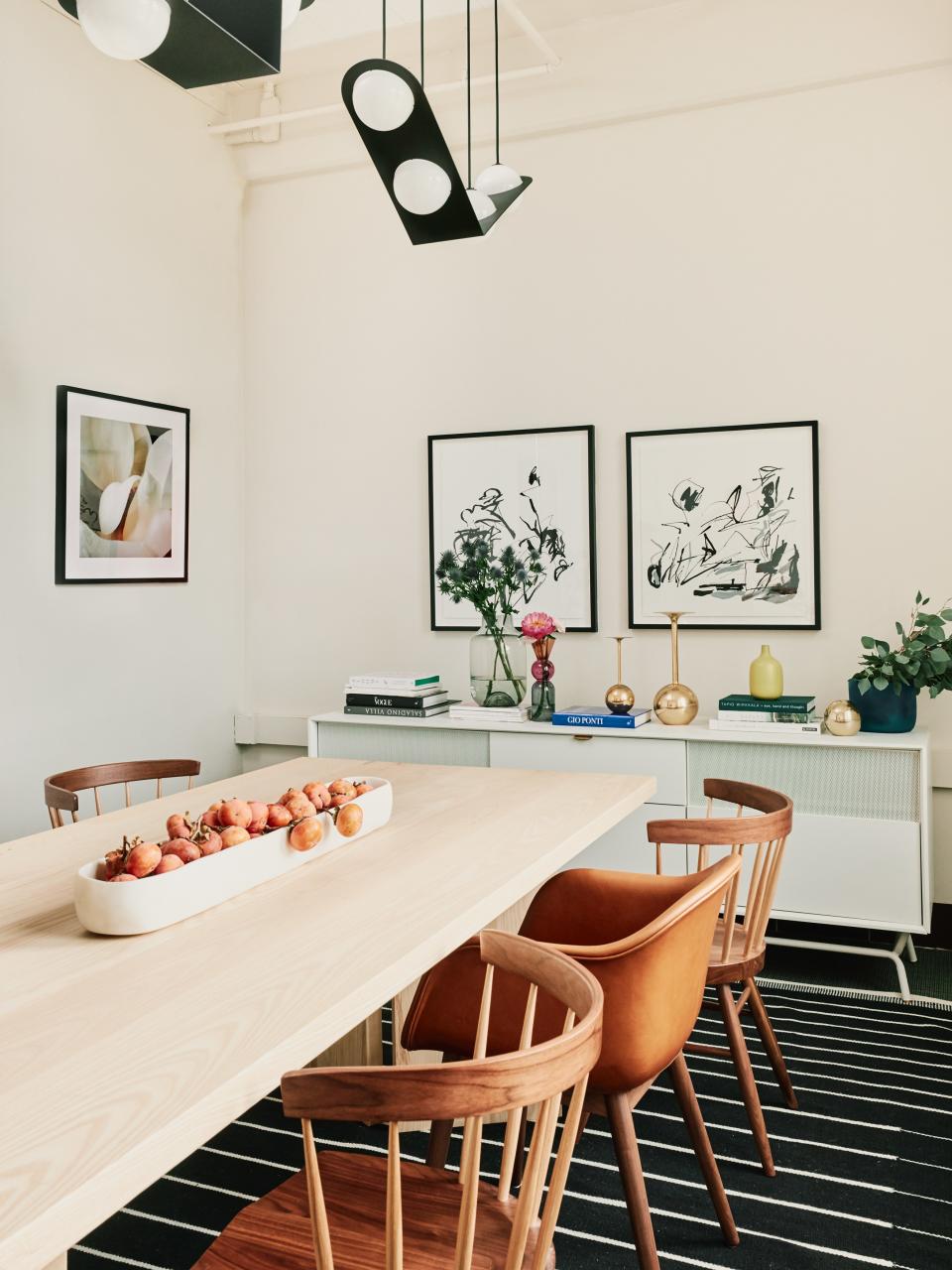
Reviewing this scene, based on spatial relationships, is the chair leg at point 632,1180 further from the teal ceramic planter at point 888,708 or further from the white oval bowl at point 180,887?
the teal ceramic planter at point 888,708

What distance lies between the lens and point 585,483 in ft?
14.0

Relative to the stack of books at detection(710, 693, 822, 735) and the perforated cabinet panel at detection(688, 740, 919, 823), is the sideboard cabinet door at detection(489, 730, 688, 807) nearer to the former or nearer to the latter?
the perforated cabinet panel at detection(688, 740, 919, 823)

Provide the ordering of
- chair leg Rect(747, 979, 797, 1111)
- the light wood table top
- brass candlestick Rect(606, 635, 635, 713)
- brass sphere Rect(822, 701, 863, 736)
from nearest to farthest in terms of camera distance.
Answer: the light wood table top, chair leg Rect(747, 979, 797, 1111), brass sphere Rect(822, 701, 863, 736), brass candlestick Rect(606, 635, 635, 713)

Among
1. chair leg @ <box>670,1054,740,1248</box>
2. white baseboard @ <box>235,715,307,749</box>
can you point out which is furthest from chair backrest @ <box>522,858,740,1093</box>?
white baseboard @ <box>235,715,307,749</box>

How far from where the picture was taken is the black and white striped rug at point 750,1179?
211cm

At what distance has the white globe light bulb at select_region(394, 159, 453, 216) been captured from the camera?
2316mm

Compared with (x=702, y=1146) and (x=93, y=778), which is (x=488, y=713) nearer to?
(x=93, y=778)

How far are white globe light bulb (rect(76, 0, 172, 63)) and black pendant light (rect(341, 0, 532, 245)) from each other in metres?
0.52

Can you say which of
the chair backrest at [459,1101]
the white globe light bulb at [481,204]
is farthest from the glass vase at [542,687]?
the chair backrest at [459,1101]

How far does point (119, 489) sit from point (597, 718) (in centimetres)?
202

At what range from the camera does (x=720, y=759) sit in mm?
3633

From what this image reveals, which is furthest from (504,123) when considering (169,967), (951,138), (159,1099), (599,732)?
(159,1099)

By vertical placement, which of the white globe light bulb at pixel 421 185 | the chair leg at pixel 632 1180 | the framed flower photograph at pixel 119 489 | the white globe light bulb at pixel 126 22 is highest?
the white globe light bulb at pixel 421 185

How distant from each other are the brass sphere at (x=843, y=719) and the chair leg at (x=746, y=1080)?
1353 mm
